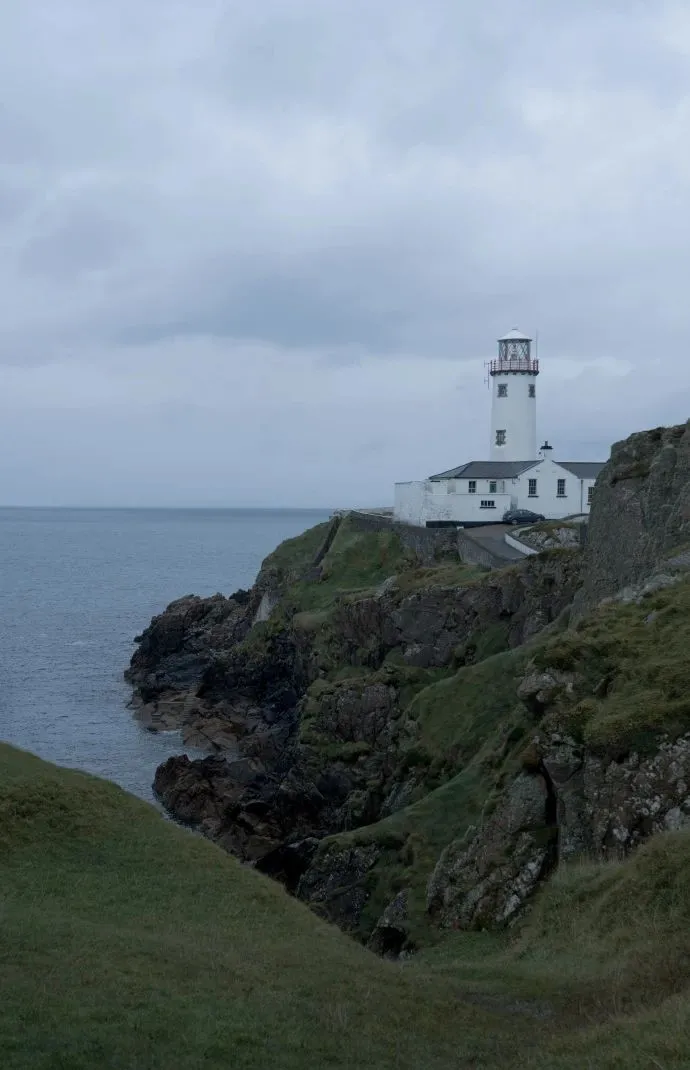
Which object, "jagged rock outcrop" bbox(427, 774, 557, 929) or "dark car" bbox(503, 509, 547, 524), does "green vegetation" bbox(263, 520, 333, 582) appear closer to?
"dark car" bbox(503, 509, 547, 524)

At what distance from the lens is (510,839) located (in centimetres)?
2245

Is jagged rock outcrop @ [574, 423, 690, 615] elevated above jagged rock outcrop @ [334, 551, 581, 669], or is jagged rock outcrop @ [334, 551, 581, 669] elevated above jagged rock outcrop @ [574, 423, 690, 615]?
jagged rock outcrop @ [574, 423, 690, 615]

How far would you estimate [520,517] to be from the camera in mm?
74000

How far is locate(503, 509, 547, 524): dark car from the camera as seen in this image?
7400 centimetres

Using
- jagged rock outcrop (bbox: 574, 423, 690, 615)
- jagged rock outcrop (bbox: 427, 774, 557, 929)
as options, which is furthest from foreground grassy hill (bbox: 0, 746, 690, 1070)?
jagged rock outcrop (bbox: 574, 423, 690, 615)

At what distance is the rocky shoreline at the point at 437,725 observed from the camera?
2192cm

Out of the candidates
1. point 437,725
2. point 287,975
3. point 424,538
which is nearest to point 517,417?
point 424,538

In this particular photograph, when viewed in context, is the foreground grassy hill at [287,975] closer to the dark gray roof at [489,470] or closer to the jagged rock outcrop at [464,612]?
the jagged rock outcrop at [464,612]

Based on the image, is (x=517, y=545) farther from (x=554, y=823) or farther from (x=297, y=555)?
(x=554, y=823)

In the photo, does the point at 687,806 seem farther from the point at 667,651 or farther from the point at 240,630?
the point at 240,630

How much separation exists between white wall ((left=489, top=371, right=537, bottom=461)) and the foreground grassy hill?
61072 mm

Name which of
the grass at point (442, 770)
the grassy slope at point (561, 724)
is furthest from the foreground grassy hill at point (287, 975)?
the grass at point (442, 770)

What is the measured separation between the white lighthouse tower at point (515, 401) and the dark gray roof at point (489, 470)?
3.50 meters

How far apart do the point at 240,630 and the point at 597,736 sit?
58.7 meters
